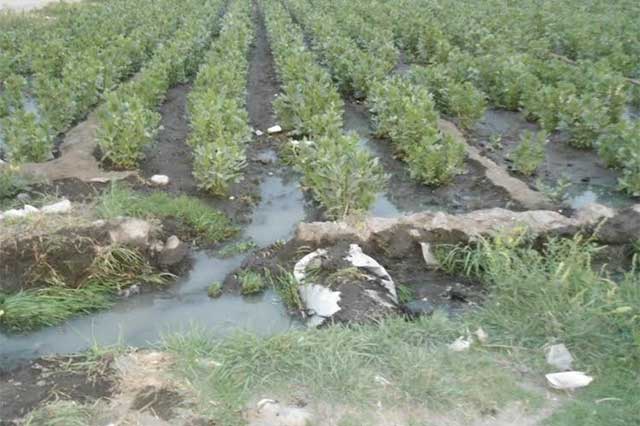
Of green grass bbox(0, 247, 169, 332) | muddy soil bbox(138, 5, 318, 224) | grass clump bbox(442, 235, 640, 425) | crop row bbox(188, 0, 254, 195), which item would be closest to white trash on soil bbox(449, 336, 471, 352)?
grass clump bbox(442, 235, 640, 425)

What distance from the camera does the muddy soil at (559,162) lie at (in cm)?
792

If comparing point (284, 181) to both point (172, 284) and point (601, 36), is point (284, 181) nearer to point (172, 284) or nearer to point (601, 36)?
point (172, 284)

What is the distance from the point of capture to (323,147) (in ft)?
23.8

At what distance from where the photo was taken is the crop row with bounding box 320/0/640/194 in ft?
29.1

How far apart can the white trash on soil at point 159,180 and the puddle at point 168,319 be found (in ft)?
5.74

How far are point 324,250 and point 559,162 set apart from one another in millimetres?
4437

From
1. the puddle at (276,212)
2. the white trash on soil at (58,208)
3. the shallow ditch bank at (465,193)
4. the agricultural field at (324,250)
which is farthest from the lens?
the shallow ditch bank at (465,193)

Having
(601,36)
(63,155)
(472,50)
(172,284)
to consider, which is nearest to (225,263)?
(172,284)

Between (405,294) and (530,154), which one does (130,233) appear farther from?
(530,154)

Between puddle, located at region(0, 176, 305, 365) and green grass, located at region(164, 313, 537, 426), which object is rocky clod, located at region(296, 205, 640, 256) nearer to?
puddle, located at region(0, 176, 305, 365)

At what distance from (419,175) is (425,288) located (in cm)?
240

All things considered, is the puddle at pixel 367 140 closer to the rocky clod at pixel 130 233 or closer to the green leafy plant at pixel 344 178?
the green leafy plant at pixel 344 178

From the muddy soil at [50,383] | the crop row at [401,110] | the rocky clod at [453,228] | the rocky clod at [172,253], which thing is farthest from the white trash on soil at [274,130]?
the muddy soil at [50,383]

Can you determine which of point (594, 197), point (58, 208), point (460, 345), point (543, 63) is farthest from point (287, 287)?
point (543, 63)
